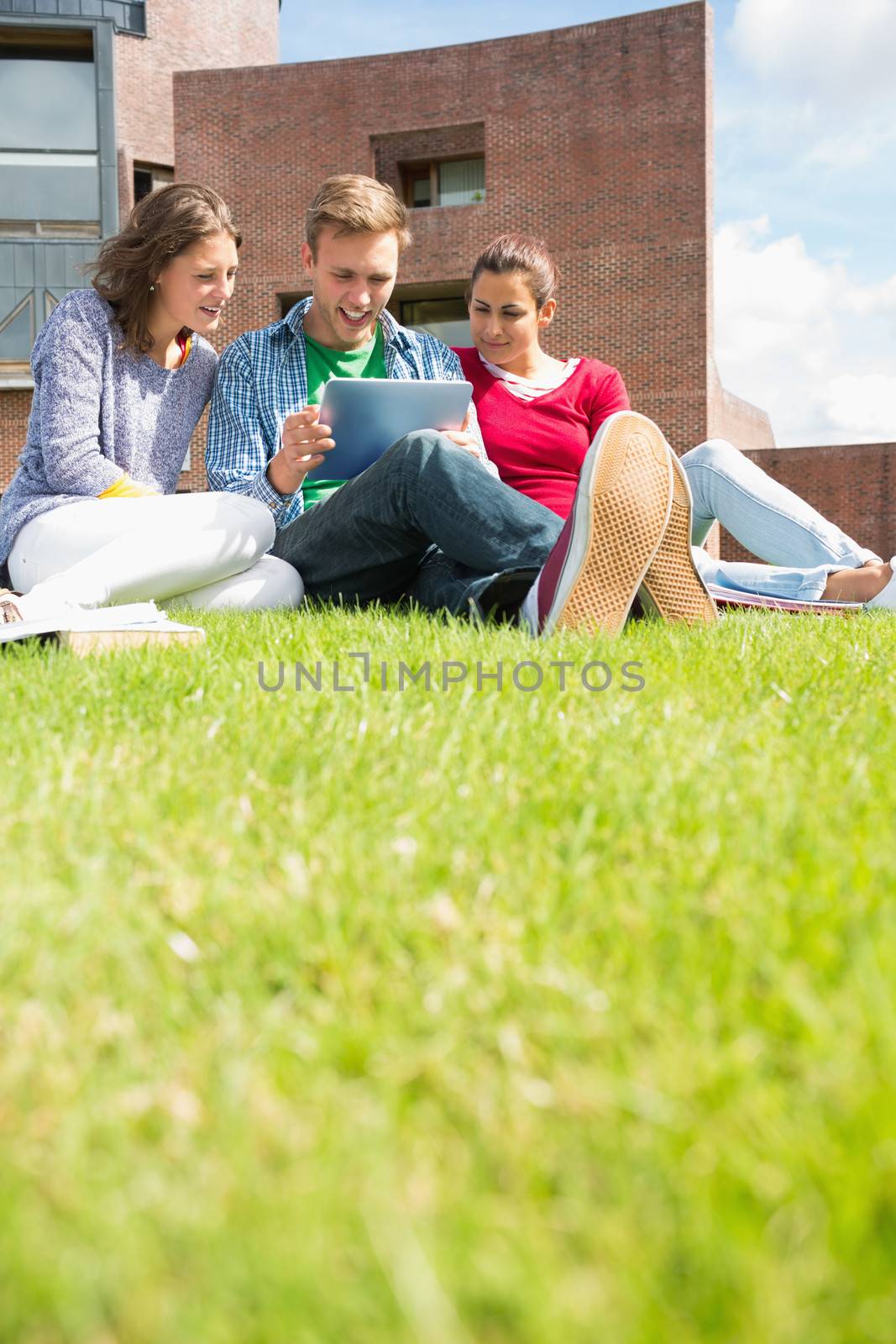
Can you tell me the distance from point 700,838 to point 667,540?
196 cm

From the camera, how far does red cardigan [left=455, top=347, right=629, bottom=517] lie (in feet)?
14.2

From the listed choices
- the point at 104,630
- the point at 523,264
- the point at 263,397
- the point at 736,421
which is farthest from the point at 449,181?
the point at 104,630

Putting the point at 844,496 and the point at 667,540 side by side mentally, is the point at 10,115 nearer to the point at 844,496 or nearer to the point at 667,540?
the point at 844,496

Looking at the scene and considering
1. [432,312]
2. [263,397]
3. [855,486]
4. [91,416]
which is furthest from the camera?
[432,312]

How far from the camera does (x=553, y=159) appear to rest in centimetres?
2180

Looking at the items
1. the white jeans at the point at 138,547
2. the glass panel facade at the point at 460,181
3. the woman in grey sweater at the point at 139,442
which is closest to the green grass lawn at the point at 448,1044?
the white jeans at the point at 138,547

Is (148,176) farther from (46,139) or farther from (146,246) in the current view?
(146,246)

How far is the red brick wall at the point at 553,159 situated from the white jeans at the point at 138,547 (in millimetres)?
18841

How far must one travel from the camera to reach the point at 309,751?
1692mm

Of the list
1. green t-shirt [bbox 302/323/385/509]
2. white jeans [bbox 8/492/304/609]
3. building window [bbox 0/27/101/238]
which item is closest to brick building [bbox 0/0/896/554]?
building window [bbox 0/27/101/238]

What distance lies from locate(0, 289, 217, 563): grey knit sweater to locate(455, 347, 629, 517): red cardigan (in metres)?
1.24

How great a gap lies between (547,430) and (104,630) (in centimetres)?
218

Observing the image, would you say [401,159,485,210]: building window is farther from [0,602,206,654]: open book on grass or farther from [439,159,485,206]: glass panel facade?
[0,602,206,654]: open book on grass

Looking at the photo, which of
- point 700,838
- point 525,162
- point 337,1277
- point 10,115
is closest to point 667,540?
point 700,838
